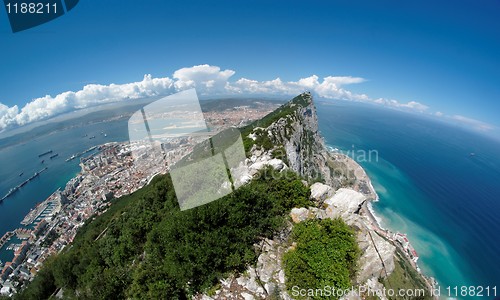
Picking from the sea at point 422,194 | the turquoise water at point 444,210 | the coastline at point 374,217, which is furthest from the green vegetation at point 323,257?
the turquoise water at point 444,210

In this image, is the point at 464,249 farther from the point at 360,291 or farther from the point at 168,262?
the point at 168,262

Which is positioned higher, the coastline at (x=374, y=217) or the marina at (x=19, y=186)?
the marina at (x=19, y=186)

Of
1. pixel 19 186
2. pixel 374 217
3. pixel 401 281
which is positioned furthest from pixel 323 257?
pixel 19 186

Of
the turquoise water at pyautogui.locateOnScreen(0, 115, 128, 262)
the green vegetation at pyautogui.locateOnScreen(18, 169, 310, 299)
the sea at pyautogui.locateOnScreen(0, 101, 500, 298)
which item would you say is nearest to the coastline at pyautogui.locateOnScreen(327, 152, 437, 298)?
the sea at pyautogui.locateOnScreen(0, 101, 500, 298)

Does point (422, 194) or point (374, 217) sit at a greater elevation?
point (374, 217)

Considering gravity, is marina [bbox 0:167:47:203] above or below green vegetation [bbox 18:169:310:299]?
below

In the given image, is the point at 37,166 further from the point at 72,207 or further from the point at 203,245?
the point at 203,245

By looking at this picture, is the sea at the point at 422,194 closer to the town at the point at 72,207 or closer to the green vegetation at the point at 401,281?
the town at the point at 72,207

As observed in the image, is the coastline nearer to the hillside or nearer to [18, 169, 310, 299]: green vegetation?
the hillside
